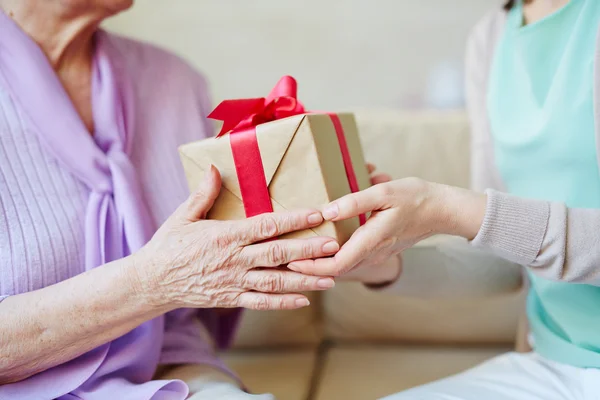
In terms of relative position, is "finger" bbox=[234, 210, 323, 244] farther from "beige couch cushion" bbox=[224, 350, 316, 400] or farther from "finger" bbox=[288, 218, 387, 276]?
"beige couch cushion" bbox=[224, 350, 316, 400]

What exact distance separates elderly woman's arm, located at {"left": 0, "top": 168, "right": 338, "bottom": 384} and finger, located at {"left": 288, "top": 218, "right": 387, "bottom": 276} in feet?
0.04

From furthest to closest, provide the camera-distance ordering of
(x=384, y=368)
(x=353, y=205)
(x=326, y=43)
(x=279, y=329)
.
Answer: (x=326, y=43), (x=279, y=329), (x=384, y=368), (x=353, y=205)

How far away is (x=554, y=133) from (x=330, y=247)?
43cm

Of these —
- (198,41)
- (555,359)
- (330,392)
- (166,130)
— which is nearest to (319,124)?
(166,130)

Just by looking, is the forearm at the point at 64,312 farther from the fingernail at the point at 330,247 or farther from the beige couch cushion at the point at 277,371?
the beige couch cushion at the point at 277,371

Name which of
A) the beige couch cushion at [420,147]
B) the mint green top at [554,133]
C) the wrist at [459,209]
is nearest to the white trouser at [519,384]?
the mint green top at [554,133]

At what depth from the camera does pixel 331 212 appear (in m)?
0.71

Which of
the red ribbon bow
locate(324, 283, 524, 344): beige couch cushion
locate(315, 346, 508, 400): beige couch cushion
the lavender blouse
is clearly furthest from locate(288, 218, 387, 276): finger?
locate(324, 283, 524, 344): beige couch cushion

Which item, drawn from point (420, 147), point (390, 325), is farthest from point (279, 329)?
point (420, 147)

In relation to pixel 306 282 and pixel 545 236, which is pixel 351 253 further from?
pixel 545 236

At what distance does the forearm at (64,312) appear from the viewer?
0.77 metres

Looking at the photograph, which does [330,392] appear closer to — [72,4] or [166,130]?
[166,130]

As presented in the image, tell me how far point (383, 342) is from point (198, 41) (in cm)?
136

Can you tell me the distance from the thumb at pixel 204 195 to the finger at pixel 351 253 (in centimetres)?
15
